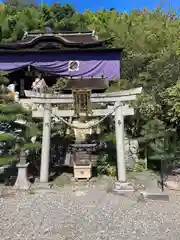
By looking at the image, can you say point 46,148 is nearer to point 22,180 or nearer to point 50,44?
point 22,180

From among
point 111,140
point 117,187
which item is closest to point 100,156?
point 111,140

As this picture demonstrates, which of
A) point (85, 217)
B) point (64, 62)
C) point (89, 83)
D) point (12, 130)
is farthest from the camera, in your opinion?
point (64, 62)

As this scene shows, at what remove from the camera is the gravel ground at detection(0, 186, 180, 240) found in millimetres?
3742

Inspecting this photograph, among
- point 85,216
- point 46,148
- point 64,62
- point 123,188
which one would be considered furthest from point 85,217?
point 64,62

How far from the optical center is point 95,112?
6.42 meters

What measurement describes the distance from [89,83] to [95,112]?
716 cm

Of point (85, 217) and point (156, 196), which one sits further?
point (156, 196)

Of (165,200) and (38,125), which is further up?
(38,125)

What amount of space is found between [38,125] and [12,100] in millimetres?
819

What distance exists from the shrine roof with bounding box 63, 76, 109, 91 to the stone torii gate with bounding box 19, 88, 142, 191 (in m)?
5.77

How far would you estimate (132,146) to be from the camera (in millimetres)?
7727

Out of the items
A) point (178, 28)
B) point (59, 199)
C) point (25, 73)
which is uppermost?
point (178, 28)

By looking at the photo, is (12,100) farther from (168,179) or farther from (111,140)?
(168,179)

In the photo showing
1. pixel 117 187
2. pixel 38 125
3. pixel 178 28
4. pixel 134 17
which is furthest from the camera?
pixel 134 17
